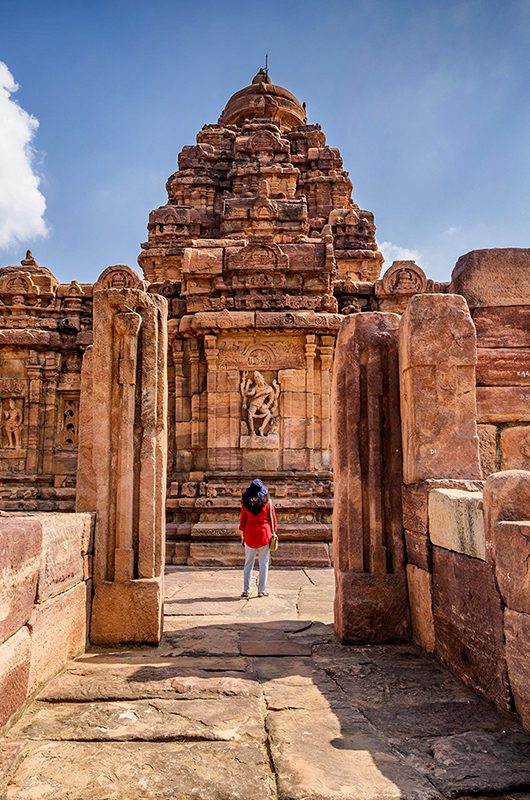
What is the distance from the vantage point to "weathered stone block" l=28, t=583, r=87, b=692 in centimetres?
380

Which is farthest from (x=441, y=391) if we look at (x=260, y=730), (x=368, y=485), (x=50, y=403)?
(x=50, y=403)

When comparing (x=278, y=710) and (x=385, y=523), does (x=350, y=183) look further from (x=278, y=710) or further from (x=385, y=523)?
(x=278, y=710)

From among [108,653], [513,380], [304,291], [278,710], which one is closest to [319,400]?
[304,291]

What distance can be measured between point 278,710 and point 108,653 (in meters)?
1.85

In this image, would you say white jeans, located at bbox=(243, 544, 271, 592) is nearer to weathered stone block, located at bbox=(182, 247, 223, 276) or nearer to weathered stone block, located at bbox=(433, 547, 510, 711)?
weathered stone block, located at bbox=(433, 547, 510, 711)

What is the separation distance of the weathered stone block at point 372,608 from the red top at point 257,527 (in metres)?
2.60

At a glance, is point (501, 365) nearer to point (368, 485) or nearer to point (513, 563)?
point (368, 485)

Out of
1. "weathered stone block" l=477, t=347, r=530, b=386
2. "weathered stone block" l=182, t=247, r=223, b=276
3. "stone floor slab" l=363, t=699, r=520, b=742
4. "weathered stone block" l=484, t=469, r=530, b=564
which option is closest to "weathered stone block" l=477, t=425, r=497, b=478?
"weathered stone block" l=477, t=347, r=530, b=386

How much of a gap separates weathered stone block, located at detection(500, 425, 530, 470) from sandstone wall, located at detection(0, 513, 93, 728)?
3.83m

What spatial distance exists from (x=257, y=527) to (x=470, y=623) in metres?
4.17

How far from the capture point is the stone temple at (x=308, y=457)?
3.67m

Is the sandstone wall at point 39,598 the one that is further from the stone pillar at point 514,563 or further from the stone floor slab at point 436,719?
the stone pillar at point 514,563

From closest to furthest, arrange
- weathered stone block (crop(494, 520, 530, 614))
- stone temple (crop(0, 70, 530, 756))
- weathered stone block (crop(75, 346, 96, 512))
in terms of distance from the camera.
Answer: weathered stone block (crop(494, 520, 530, 614)) < stone temple (crop(0, 70, 530, 756)) < weathered stone block (crop(75, 346, 96, 512))

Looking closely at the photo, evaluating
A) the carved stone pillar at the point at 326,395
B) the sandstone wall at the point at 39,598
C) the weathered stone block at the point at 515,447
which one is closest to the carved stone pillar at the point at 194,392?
the carved stone pillar at the point at 326,395
